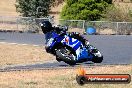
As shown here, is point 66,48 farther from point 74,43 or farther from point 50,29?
point 50,29

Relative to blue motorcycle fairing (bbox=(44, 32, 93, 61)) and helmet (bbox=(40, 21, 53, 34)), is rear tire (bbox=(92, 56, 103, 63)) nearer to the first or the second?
blue motorcycle fairing (bbox=(44, 32, 93, 61))

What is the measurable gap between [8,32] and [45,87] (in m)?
60.0

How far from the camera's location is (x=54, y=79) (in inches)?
1120

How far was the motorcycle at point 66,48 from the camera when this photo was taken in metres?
4.10

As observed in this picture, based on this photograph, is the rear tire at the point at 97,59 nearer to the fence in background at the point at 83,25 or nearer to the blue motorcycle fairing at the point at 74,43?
the blue motorcycle fairing at the point at 74,43

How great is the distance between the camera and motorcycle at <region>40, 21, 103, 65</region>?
410 cm

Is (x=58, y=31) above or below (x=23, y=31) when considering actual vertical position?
above

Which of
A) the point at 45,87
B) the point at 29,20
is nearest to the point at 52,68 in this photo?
the point at 45,87

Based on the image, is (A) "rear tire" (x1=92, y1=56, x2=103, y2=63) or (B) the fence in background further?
(B) the fence in background

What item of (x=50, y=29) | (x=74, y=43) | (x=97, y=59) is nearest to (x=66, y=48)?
(x=74, y=43)

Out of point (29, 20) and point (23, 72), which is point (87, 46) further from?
point (29, 20)

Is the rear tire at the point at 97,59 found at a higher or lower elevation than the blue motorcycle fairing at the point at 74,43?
lower

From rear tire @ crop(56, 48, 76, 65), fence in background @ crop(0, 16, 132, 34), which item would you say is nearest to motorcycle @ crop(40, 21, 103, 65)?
rear tire @ crop(56, 48, 76, 65)

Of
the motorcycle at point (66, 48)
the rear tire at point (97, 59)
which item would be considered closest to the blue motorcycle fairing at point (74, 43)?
the motorcycle at point (66, 48)
